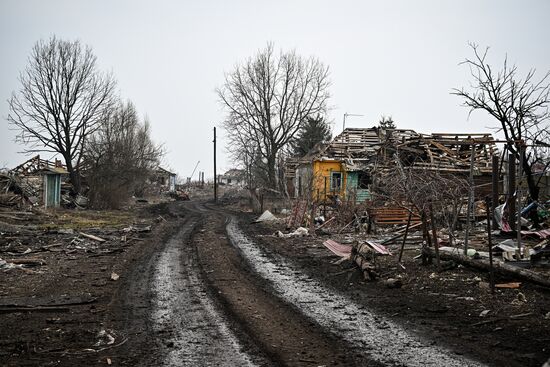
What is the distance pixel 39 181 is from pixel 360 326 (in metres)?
32.9

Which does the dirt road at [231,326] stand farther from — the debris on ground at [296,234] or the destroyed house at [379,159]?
the destroyed house at [379,159]

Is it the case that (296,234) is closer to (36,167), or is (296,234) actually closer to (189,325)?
(189,325)

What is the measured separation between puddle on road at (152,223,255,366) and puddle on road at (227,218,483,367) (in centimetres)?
144

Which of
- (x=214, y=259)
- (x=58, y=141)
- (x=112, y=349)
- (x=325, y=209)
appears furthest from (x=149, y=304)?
(x=58, y=141)

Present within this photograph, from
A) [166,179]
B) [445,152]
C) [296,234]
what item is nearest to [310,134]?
[445,152]

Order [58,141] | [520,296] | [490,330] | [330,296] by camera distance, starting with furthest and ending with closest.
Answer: [58,141], [330,296], [520,296], [490,330]

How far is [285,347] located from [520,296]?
4.30 m

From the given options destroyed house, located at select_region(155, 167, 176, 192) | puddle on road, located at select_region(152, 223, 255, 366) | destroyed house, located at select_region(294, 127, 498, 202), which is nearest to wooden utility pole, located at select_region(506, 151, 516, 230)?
puddle on road, located at select_region(152, 223, 255, 366)

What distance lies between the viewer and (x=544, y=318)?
6.79 metres

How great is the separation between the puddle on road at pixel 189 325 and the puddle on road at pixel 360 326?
1439 mm

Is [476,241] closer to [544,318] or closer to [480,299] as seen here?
[480,299]

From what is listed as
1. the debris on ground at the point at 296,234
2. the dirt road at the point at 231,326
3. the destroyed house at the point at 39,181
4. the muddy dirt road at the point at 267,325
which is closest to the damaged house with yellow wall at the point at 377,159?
the debris on ground at the point at 296,234

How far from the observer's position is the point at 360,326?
→ 22.3ft

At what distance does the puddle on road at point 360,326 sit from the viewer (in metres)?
5.43
